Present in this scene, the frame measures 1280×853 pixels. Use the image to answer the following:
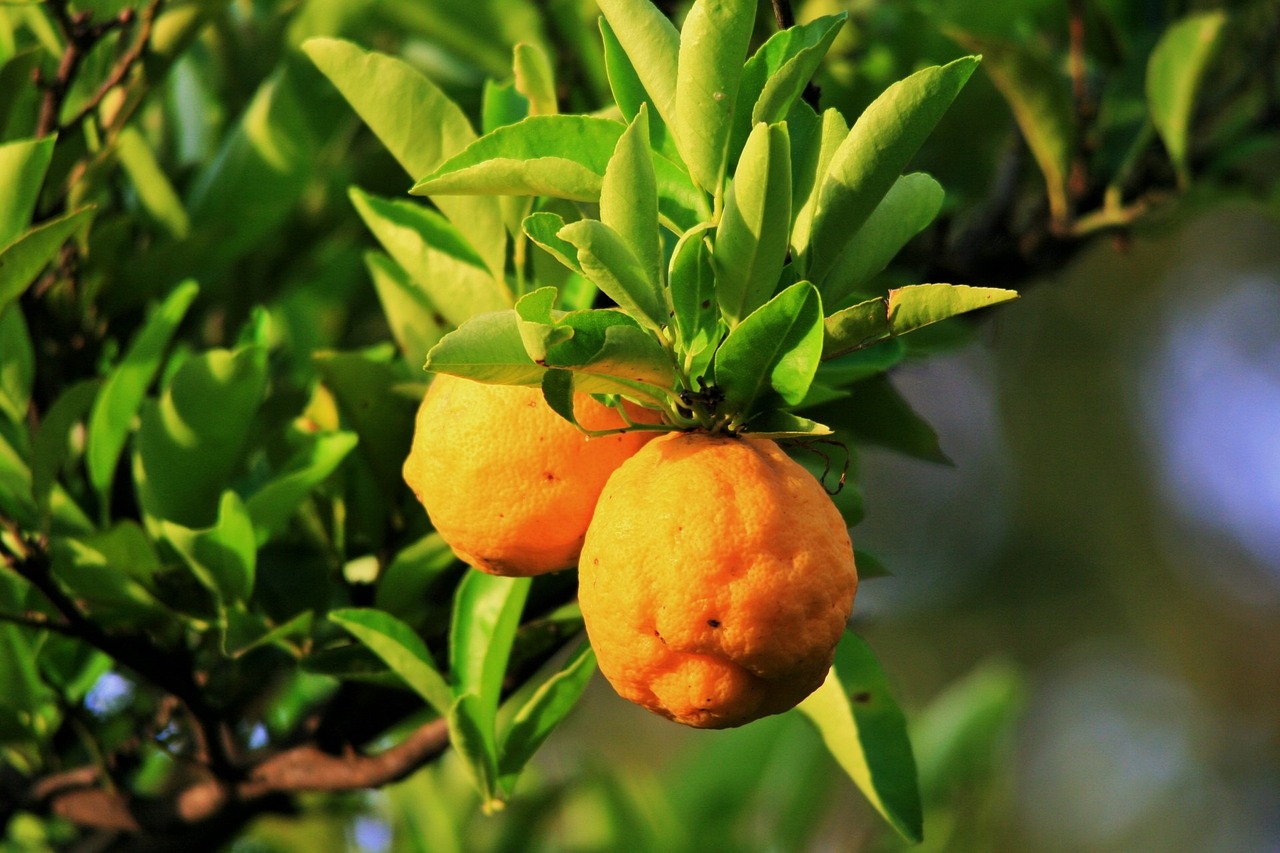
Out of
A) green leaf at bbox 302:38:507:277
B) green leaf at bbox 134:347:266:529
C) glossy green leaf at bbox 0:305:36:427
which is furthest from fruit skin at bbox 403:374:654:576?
glossy green leaf at bbox 0:305:36:427

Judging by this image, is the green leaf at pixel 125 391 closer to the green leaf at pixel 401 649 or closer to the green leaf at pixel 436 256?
the green leaf at pixel 436 256

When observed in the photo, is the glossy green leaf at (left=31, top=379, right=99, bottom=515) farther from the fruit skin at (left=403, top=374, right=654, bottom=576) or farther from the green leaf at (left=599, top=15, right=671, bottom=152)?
the green leaf at (left=599, top=15, right=671, bottom=152)

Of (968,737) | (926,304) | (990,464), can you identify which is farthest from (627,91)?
(990,464)

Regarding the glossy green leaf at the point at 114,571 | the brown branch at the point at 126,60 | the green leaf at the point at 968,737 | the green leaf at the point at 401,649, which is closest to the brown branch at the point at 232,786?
the green leaf at the point at 401,649

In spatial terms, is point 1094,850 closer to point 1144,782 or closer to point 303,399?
point 1144,782

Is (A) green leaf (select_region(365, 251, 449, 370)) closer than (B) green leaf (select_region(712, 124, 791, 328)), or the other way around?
(B) green leaf (select_region(712, 124, 791, 328))

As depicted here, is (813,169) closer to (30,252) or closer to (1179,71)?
(30,252)
